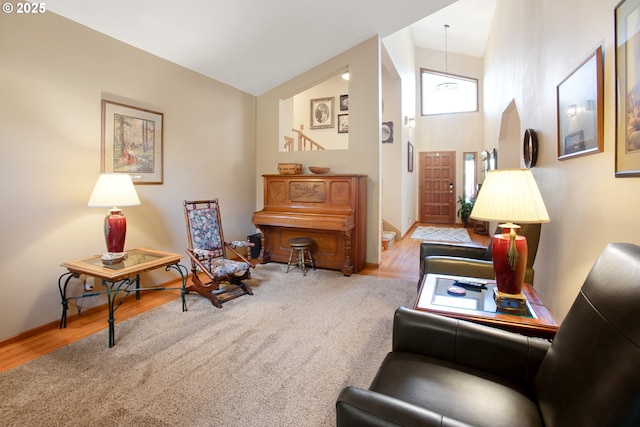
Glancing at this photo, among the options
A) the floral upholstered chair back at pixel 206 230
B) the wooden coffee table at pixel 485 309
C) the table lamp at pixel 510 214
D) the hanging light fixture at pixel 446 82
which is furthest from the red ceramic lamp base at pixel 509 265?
the hanging light fixture at pixel 446 82

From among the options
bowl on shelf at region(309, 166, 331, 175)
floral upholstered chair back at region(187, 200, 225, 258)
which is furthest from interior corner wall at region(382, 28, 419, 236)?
floral upholstered chair back at region(187, 200, 225, 258)

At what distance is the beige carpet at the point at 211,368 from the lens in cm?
171

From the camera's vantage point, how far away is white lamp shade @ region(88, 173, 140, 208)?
2.71 meters

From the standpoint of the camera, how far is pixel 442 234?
7691 mm

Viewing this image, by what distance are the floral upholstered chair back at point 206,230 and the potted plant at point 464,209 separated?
23.5 feet

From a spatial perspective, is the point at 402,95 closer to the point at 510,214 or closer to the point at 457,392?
the point at 510,214

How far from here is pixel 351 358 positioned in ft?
7.38

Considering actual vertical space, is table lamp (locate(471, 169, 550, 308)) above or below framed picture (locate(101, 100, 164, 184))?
below

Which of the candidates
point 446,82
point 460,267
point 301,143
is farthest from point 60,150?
point 446,82

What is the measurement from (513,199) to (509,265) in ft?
1.20

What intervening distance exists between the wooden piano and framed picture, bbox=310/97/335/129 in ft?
11.7

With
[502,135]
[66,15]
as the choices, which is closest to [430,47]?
[502,135]

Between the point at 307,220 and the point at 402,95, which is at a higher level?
the point at 402,95

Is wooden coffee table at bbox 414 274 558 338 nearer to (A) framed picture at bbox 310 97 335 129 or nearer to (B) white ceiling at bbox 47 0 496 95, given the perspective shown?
(B) white ceiling at bbox 47 0 496 95
